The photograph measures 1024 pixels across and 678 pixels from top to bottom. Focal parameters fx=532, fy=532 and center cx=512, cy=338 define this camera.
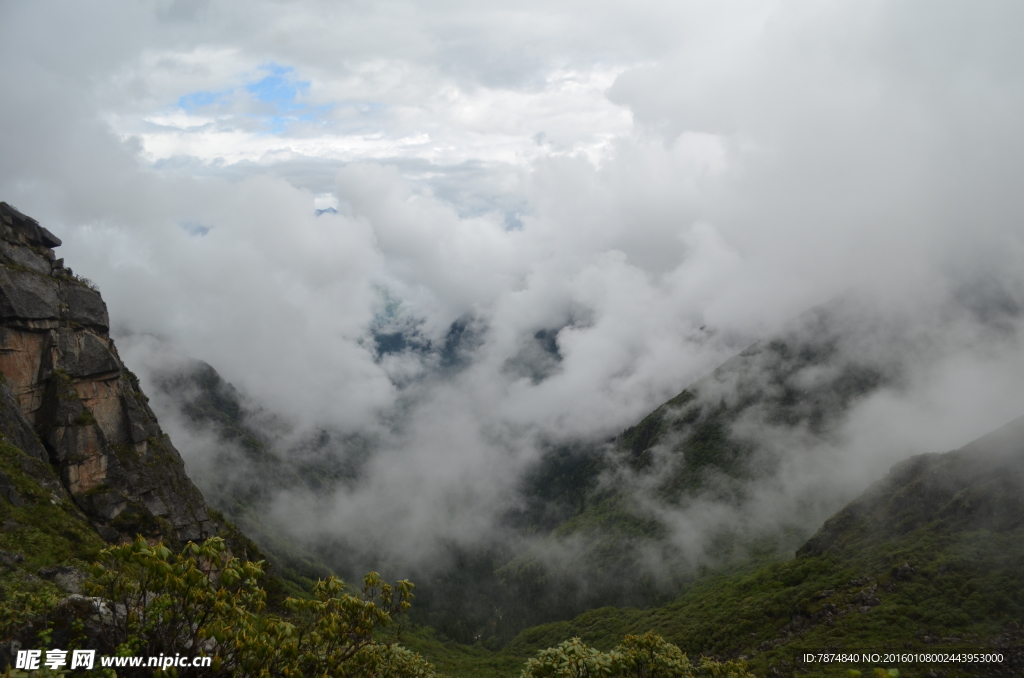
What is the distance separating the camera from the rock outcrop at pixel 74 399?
9300 cm

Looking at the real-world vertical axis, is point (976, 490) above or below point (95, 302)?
below

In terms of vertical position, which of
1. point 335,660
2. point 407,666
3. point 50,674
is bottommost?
point 407,666

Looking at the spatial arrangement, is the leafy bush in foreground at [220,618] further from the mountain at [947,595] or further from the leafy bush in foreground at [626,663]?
the mountain at [947,595]

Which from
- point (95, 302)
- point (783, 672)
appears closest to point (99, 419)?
point (95, 302)

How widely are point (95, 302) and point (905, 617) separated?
235 metres

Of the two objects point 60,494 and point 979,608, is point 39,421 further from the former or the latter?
point 979,608

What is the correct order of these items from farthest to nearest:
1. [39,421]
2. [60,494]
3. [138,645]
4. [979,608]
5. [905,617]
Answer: [905,617], [979,608], [39,421], [60,494], [138,645]

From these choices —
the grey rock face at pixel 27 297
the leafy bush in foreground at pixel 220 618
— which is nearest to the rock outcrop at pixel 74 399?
the grey rock face at pixel 27 297

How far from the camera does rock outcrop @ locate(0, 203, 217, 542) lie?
9300 cm

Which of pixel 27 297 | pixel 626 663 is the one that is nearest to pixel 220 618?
pixel 626 663

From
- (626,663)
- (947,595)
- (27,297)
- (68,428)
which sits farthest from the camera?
(947,595)

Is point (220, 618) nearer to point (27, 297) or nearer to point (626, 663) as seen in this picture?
point (626, 663)

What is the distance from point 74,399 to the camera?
3900 inches

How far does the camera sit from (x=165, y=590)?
23531mm
